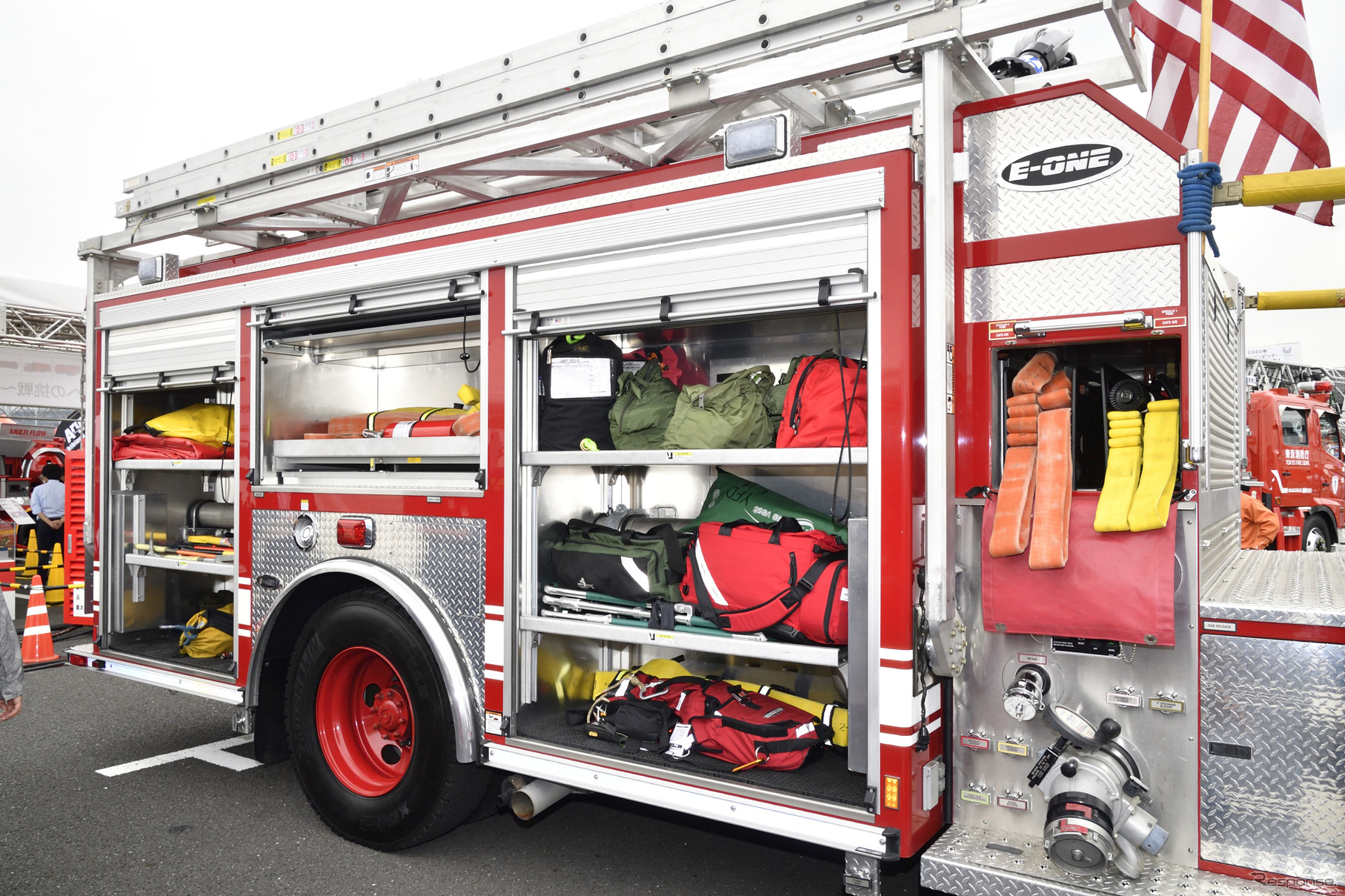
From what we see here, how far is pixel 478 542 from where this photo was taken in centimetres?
346

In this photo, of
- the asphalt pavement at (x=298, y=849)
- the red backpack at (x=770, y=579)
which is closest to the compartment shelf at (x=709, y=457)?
the red backpack at (x=770, y=579)

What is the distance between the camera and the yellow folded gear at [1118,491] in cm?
243

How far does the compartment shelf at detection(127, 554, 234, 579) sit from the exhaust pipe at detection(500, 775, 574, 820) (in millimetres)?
1816

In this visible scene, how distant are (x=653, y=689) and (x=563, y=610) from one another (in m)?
0.47

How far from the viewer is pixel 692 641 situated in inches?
119

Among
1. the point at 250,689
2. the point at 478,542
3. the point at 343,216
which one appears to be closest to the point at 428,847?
the point at 250,689

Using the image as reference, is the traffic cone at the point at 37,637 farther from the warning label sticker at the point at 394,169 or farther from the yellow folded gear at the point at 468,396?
the warning label sticker at the point at 394,169

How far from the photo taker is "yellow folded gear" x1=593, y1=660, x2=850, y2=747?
10.8ft

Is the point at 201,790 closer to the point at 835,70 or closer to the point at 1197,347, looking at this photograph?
the point at 835,70

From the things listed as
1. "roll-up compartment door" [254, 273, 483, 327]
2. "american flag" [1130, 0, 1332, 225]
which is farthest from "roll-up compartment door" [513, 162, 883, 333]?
"american flag" [1130, 0, 1332, 225]

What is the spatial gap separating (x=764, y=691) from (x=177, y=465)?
3.13 meters

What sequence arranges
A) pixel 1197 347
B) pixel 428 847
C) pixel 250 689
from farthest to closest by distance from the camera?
pixel 250 689, pixel 428 847, pixel 1197 347

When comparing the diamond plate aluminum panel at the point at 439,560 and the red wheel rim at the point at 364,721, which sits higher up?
the diamond plate aluminum panel at the point at 439,560

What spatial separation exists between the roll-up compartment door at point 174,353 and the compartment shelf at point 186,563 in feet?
2.89
